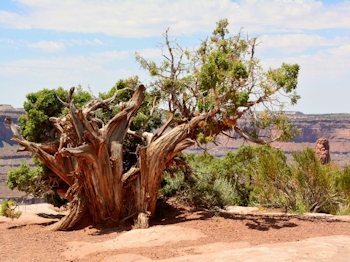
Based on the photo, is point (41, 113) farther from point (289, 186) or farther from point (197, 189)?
point (289, 186)

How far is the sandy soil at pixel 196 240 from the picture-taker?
28.4ft

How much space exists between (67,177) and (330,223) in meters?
7.56

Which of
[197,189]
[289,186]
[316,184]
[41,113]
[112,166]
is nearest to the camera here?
[112,166]

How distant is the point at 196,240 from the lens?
10516 mm

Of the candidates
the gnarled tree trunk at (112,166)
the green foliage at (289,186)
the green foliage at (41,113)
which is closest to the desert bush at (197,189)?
the green foliage at (289,186)

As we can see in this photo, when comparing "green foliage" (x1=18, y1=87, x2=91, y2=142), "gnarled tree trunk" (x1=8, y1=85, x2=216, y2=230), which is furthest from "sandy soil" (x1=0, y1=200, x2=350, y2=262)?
"green foliage" (x1=18, y1=87, x2=91, y2=142)

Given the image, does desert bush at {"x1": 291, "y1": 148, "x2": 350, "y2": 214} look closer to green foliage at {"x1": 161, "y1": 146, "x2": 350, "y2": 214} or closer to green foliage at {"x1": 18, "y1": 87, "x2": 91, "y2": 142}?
green foliage at {"x1": 161, "y1": 146, "x2": 350, "y2": 214}

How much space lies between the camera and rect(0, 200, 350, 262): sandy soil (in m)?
8.65

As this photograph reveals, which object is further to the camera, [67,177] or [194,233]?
[67,177]


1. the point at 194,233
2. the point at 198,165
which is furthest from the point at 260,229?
the point at 198,165

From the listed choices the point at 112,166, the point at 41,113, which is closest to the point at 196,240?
the point at 112,166

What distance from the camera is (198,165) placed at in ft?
66.8

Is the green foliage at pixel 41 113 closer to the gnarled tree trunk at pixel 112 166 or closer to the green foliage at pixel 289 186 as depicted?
the gnarled tree trunk at pixel 112 166

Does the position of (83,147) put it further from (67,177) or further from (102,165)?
(67,177)
